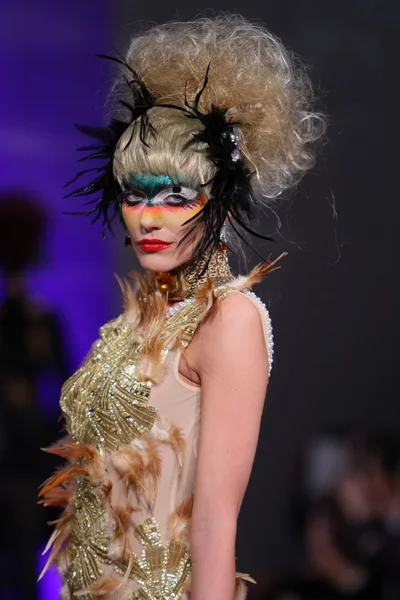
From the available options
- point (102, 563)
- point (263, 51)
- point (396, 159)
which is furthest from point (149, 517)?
point (396, 159)

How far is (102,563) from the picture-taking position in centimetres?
159

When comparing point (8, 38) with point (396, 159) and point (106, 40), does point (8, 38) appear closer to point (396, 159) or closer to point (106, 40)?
point (106, 40)

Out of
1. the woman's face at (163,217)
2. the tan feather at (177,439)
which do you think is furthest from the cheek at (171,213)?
the tan feather at (177,439)

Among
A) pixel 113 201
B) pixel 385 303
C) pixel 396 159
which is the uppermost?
pixel 113 201

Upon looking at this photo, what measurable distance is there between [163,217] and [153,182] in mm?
64

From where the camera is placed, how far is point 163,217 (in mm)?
1586

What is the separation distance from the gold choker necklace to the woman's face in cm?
6

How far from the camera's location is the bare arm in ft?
4.64

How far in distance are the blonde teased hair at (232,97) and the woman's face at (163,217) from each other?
0.08ft

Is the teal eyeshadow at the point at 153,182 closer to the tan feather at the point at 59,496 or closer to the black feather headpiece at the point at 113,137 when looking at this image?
the black feather headpiece at the point at 113,137

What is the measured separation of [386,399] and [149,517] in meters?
1.53

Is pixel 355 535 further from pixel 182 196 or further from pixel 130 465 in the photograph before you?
pixel 182 196

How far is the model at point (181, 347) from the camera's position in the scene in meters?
1.45

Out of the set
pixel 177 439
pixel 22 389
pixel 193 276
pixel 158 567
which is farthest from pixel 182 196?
pixel 22 389
